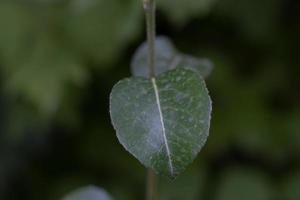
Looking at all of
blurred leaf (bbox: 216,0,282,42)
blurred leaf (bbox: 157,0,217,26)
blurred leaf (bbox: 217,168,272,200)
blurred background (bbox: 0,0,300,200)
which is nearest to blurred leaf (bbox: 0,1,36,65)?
blurred background (bbox: 0,0,300,200)

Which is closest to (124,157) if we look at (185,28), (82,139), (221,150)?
Answer: (82,139)

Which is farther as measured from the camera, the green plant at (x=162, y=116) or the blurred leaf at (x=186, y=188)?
the blurred leaf at (x=186, y=188)

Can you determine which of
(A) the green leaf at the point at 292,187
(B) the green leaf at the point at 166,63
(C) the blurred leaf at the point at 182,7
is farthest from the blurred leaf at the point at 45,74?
(B) the green leaf at the point at 166,63

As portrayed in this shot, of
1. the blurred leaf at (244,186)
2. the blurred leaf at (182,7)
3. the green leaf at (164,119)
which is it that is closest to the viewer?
the green leaf at (164,119)

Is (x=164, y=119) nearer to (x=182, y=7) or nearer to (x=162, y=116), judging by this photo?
(x=162, y=116)

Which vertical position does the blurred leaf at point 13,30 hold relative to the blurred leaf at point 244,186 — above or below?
above

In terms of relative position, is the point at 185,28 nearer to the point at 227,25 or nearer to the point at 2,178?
the point at 227,25

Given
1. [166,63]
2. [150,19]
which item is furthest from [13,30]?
[150,19]

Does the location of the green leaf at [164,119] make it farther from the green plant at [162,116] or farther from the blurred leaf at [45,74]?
the blurred leaf at [45,74]
